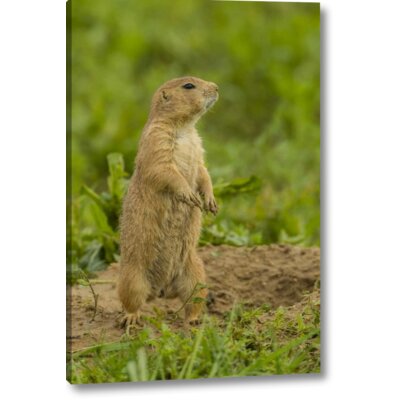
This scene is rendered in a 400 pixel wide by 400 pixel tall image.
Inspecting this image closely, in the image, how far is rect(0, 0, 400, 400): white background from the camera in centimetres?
556

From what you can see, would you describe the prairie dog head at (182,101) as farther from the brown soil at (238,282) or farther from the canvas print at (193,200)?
the brown soil at (238,282)

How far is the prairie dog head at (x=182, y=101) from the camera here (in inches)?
233

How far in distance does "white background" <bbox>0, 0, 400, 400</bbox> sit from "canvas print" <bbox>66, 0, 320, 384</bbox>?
11 cm

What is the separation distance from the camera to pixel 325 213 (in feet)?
20.8

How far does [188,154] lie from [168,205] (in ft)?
0.99

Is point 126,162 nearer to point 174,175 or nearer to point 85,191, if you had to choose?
point 85,191

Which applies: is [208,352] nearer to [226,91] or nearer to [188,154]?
[188,154]

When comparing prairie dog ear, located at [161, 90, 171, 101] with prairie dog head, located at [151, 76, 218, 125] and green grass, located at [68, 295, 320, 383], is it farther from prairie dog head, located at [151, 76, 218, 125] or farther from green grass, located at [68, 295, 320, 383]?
green grass, located at [68, 295, 320, 383]

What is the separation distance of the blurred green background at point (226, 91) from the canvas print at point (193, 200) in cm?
1
